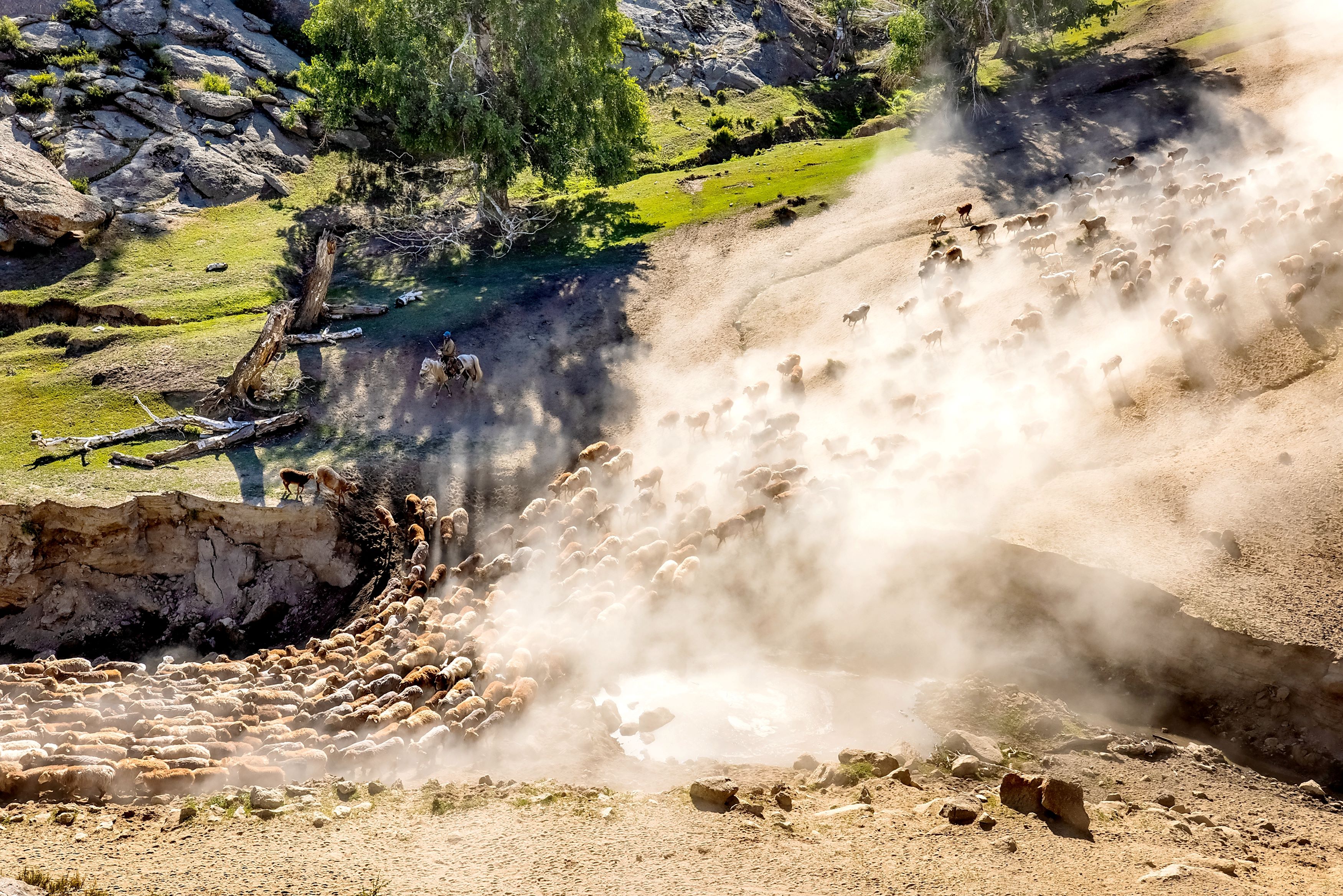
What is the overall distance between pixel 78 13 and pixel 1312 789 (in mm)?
62102

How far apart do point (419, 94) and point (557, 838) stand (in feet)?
108

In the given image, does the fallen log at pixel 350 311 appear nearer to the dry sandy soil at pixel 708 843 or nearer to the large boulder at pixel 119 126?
the large boulder at pixel 119 126

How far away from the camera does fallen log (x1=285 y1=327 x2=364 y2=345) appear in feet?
102

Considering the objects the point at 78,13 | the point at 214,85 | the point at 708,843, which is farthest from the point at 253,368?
the point at 78,13

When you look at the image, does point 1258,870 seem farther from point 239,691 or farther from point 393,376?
point 393,376

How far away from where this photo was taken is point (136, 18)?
48.7 m

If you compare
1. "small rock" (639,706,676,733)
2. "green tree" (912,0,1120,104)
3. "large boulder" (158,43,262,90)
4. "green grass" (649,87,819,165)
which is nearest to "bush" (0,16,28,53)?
"large boulder" (158,43,262,90)

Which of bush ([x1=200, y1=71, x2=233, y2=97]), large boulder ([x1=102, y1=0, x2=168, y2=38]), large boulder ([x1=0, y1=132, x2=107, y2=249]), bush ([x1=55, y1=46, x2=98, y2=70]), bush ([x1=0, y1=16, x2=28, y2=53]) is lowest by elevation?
large boulder ([x1=0, y1=132, x2=107, y2=249])

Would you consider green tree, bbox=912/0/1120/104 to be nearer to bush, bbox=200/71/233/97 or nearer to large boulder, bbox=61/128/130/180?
bush, bbox=200/71/233/97

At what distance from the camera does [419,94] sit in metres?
37.1

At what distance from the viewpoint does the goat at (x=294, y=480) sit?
24.3 meters

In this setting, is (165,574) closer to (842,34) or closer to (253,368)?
(253,368)

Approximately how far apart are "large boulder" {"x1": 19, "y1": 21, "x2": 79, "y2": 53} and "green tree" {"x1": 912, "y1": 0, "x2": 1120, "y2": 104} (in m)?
46.8

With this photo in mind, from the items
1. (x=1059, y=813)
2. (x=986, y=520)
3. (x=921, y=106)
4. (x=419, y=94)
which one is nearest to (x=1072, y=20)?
(x=921, y=106)
